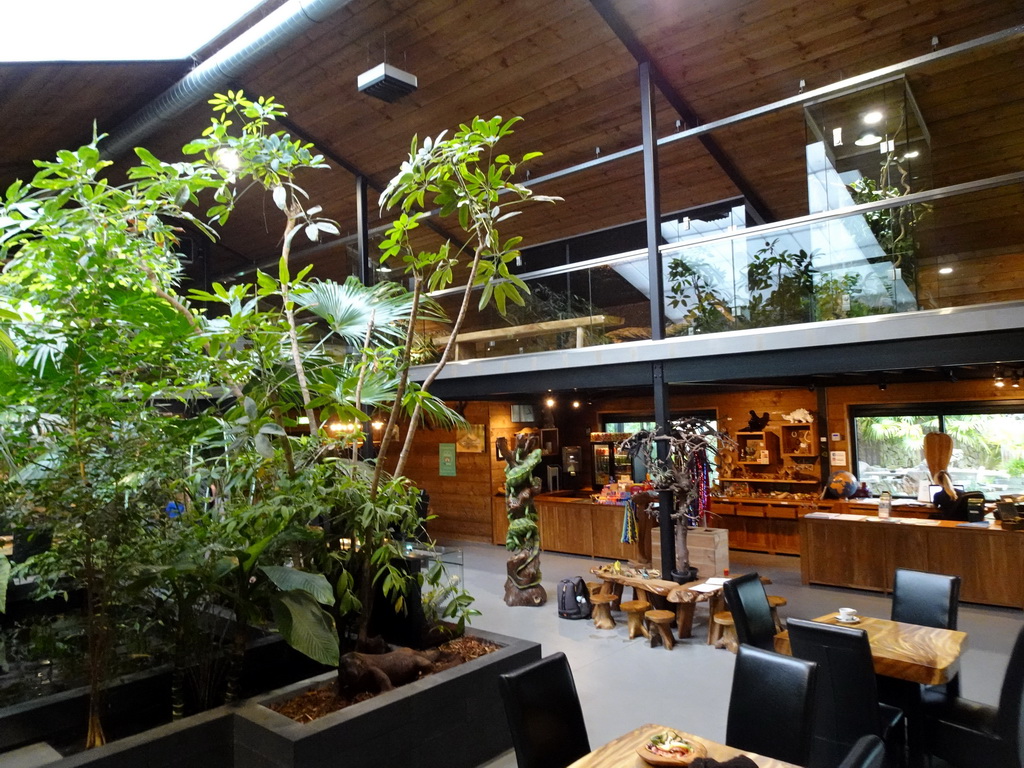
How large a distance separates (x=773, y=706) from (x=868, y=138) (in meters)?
5.36

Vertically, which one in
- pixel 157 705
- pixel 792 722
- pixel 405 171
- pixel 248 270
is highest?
pixel 248 270

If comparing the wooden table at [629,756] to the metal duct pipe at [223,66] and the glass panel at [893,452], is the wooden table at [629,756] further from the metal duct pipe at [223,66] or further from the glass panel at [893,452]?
the glass panel at [893,452]

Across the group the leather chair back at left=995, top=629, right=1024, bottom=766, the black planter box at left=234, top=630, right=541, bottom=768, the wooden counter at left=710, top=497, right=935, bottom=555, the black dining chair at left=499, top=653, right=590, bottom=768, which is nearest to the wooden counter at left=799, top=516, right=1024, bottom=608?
the wooden counter at left=710, top=497, right=935, bottom=555

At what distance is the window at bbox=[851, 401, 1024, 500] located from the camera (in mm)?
9289

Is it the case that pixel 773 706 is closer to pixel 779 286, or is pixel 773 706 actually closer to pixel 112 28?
pixel 779 286

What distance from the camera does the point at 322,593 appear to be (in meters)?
3.44

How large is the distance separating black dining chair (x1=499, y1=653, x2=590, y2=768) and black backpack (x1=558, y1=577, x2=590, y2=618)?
4.20 meters

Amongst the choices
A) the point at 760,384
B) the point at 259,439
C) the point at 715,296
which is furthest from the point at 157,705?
the point at 760,384

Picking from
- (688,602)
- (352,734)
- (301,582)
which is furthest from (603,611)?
(301,582)

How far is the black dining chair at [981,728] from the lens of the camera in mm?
3041

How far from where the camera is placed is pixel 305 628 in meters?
3.50

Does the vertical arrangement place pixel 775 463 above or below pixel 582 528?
above

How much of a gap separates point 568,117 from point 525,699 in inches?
287

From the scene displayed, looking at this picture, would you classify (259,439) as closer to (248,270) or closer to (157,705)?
(157,705)
